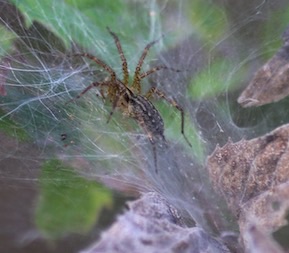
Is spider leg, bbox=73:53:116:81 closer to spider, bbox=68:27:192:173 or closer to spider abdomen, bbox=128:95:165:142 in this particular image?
spider, bbox=68:27:192:173

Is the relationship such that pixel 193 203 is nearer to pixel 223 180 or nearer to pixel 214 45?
pixel 223 180

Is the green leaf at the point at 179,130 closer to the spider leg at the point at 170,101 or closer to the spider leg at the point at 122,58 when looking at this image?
the spider leg at the point at 170,101

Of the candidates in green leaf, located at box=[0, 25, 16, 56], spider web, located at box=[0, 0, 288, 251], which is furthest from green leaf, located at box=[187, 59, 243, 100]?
green leaf, located at box=[0, 25, 16, 56]

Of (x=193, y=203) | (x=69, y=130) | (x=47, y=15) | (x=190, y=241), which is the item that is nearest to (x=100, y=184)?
(x=69, y=130)

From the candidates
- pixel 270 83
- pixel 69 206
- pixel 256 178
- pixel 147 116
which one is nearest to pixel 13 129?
pixel 69 206

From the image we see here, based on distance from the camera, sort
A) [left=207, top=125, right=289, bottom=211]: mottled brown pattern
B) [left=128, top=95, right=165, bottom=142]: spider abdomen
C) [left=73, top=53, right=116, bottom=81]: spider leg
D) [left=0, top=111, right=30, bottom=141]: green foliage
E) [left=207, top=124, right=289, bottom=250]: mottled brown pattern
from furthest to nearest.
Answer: [left=73, top=53, right=116, bottom=81]: spider leg < [left=128, top=95, right=165, bottom=142]: spider abdomen < [left=0, top=111, right=30, bottom=141]: green foliage < [left=207, top=125, right=289, bottom=211]: mottled brown pattern < [left=207, top=124, right=289, bottom=250]: mottled brown pattern

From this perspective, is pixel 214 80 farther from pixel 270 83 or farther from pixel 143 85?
pixel 143 85
